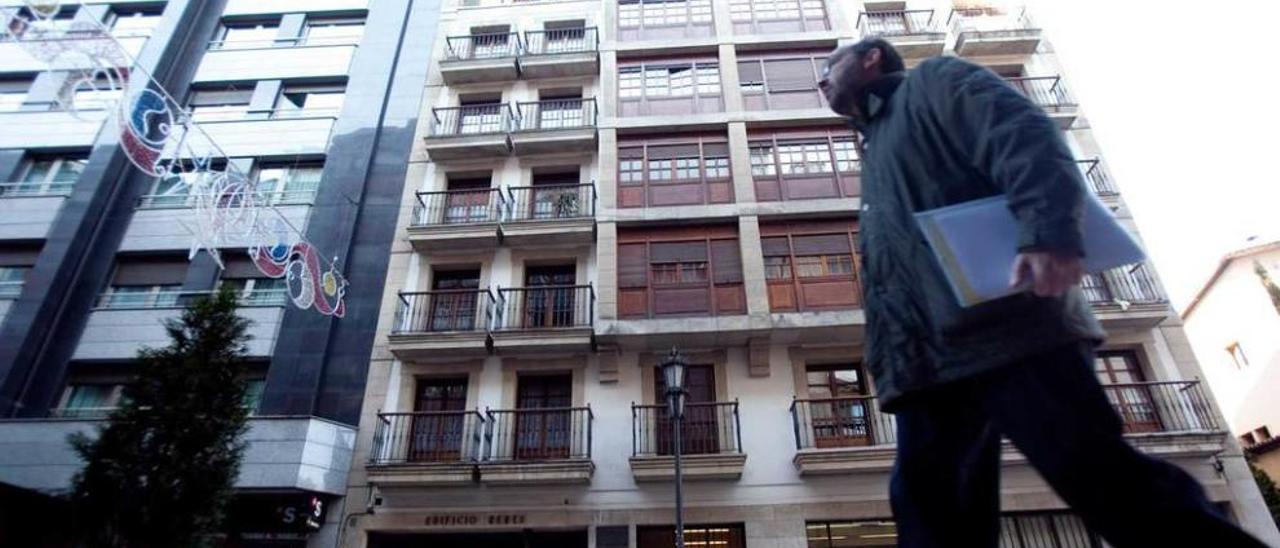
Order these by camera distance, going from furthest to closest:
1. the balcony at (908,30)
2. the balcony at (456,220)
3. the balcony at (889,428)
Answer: the balcony at (908,30) < the balcony at (456,220) < the balcony at (889,428)

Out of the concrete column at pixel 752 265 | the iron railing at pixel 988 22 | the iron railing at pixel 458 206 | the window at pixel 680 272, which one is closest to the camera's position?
the concrete column at pixel 752 265

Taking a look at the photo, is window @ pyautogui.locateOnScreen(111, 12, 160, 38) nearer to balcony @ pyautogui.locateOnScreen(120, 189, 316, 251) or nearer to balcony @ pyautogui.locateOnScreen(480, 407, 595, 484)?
A: balcony @ pyautogui.locateOnScreen(120, 189, 316, 251)

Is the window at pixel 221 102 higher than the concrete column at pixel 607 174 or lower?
higher

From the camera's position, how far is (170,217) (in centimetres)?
1534

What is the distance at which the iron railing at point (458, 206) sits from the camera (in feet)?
48.5

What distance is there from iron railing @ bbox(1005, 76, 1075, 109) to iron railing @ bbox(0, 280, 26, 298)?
74.1ft

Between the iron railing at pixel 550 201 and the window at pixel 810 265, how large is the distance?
12.9 ft

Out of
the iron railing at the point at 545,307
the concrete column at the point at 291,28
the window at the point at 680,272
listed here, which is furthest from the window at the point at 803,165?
the concrete column at the point at 291,28

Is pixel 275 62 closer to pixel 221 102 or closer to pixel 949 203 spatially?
pixel 221 102

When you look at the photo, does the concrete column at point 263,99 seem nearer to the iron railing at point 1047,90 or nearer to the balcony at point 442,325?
the balcony at point 442,325

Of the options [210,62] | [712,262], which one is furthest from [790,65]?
[210,62]

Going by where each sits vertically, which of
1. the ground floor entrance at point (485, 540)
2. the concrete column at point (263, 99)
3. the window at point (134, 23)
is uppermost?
the window at point (134, 23)

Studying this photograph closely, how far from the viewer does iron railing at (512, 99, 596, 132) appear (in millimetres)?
16000

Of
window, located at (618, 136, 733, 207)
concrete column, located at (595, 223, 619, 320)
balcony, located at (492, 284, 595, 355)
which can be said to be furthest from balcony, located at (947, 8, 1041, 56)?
balcony, located at (492, 284, 595, 355)
